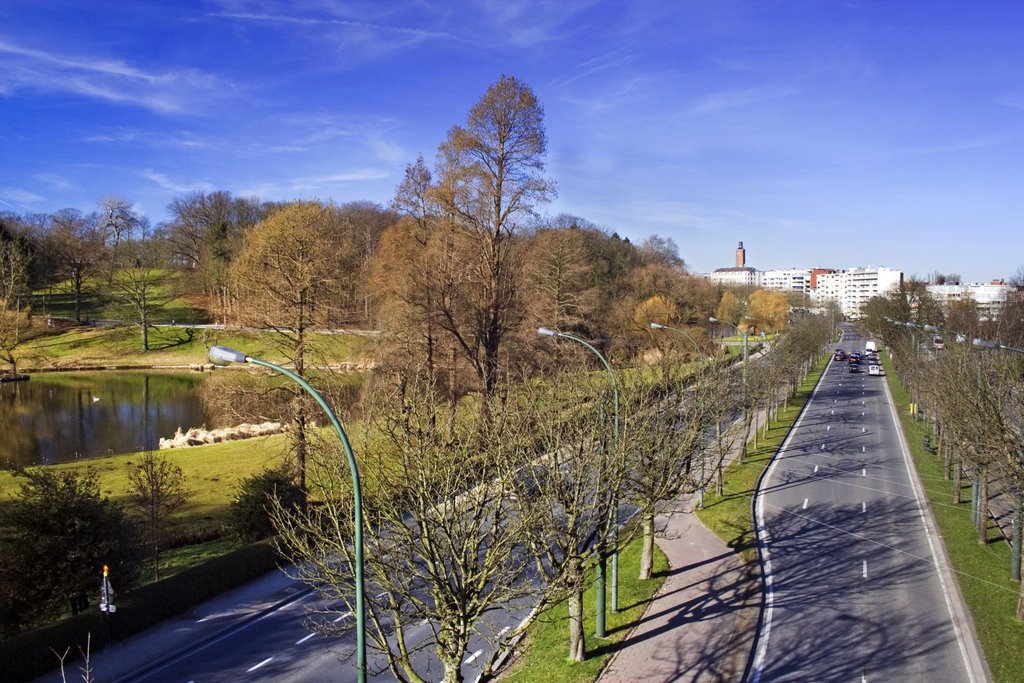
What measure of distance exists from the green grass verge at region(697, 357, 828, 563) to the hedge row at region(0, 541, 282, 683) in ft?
44.2

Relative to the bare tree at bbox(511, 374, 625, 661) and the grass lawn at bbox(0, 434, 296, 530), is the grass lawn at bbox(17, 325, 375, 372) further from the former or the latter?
the bare tree at bbox(511, 374, 625, 661)

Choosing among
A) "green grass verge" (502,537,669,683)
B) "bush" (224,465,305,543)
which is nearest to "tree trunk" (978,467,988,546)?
"green grass verge" (502,537,669,683)

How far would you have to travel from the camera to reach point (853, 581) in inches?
688

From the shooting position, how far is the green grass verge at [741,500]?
20.8 metres

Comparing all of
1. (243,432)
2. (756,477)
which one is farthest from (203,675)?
(243,432)

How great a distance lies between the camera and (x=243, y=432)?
38344 millimetres

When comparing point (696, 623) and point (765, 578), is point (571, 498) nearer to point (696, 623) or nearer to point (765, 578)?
point (696, 623)

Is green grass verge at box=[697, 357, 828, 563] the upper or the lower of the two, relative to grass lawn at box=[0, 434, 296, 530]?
lower

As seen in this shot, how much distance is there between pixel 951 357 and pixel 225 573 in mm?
26530

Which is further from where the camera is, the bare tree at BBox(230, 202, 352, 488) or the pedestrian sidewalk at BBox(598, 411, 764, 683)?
the bare tree at BBox(230, 202, 352, 488)

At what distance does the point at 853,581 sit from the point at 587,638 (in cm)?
774

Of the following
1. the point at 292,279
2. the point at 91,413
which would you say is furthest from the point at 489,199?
the point at 91,413

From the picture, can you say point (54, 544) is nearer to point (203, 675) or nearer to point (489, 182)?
point (203, 675)

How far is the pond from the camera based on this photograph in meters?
37.0
